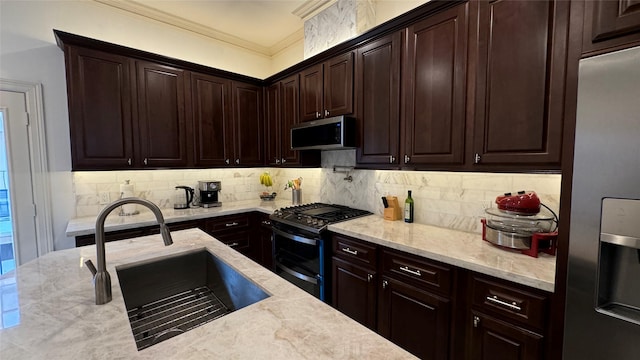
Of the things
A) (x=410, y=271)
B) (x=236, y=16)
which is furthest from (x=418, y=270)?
(x=236, y=16)

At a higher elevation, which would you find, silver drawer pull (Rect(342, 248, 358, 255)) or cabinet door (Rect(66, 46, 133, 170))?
cabinet door (Rect(66, 46, 133, 170))

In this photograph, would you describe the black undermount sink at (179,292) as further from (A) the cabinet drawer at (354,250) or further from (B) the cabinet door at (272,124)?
(B) the cabinet door at (272,124)

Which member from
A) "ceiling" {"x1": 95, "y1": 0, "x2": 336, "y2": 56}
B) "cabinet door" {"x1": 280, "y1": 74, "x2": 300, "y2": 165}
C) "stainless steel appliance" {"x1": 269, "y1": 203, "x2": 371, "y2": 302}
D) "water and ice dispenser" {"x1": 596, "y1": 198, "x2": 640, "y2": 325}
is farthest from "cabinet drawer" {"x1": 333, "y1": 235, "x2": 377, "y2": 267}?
"ceiling" {"x1": 95, "y1": 0, "x2": 336, "y2": 56}

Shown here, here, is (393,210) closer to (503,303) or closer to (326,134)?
(326,134)

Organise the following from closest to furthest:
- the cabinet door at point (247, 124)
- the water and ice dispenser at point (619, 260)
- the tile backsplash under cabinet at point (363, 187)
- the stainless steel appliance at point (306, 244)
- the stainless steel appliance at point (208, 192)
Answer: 1. the water and ice dispenser at point (619, 260)
2. the tile backsplash under cabinet at point (363, 187)
3. the stainless steel appliance at point (306, 244)
4. the stainless steel appliance at point (208, 192)
5. the cabinet door at point (247, 124)

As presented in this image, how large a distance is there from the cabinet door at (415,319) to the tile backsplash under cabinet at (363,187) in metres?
0.67

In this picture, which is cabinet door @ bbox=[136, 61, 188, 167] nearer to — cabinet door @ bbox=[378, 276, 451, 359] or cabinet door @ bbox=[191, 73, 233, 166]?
cabinet door @ bbox=[191, 73, 233, 166]

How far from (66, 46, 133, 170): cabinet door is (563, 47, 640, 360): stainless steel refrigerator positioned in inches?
128

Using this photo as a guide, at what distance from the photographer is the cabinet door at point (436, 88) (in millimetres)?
1651

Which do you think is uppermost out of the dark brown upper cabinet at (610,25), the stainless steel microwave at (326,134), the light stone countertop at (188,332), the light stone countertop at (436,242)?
the dark brown upper cabinet at (610,25)

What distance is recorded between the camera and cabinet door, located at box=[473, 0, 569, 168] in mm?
1267

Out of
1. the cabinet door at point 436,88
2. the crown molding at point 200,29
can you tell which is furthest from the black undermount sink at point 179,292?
the crown molding at point 200,29

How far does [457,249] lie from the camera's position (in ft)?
5.04

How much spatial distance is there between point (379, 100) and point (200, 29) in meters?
2.52
